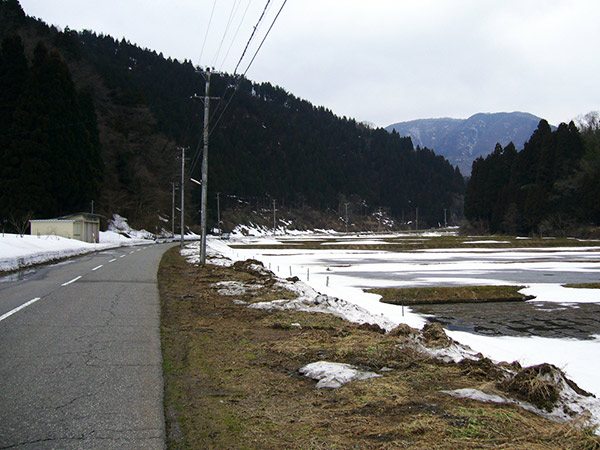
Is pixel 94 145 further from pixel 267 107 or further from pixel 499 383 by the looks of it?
pixel 267 107

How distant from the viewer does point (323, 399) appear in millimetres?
4285

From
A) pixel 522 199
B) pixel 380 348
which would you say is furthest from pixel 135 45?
pixel 380 348

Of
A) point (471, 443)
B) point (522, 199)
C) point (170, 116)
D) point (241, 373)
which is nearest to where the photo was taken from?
point (471, 443)

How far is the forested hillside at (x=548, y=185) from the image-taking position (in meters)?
60.8

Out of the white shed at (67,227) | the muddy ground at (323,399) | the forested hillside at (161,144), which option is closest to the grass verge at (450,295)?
the muddy ground at (323,399)

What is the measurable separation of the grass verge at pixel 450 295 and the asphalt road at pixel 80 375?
822cm

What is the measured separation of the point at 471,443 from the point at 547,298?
1349 cm

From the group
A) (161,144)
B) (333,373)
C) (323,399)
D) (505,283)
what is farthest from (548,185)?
(323,399)

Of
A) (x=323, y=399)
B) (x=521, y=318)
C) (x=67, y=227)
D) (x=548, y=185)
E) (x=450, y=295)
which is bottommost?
(x=521, y=318)

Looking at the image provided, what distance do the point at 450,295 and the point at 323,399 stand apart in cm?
1197

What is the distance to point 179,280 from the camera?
15367mm

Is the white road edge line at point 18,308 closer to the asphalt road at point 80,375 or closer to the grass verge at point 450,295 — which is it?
the asphalt road at point 80,375

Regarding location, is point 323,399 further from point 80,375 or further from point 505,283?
point 505,283

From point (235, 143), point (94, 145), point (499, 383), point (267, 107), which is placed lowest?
point (499, 383)
